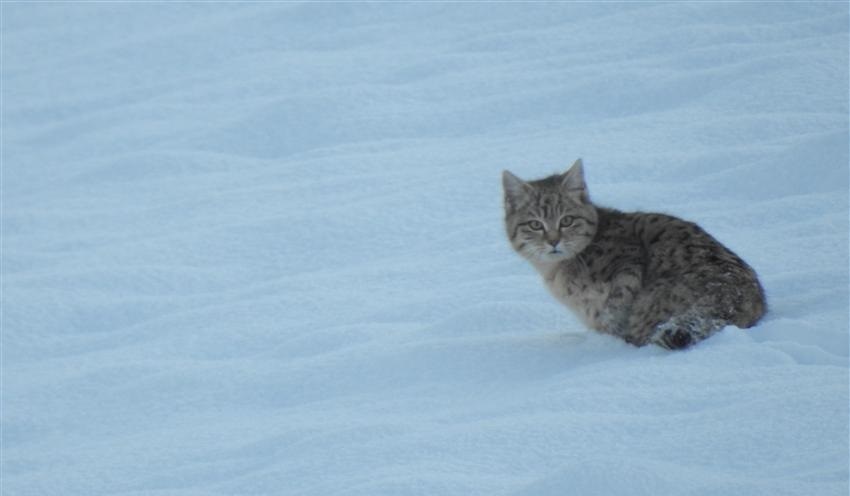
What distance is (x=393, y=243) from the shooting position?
9031 mm

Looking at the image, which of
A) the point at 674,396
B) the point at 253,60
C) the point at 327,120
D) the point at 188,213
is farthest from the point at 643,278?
the point at 253,60

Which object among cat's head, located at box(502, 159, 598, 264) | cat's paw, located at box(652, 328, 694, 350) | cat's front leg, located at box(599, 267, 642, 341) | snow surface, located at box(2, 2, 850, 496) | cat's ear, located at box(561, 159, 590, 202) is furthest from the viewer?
cat's ear, located at box(561, 159, 590, 202)

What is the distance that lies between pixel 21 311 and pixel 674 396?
16.0ft

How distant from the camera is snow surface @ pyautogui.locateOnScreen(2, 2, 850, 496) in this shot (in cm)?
491

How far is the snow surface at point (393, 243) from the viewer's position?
16.1 feet

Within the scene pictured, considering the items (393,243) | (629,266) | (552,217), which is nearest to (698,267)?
(629,266)

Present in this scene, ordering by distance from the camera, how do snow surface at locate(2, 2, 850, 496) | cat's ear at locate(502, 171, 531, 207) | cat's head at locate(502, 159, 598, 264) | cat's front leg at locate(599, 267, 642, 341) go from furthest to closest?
cat's ear at locate(502, 171, 531, 207)
cat's head at locate(502, 159, 598, 264)
cat's front leg at locate(599, 267, 642, 341)
snow surface at locate(2, 2, 850, 496)

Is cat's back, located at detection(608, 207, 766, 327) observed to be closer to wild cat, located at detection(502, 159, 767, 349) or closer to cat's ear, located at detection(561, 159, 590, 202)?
wild cat, located at detection(502, 159, 767, 349)

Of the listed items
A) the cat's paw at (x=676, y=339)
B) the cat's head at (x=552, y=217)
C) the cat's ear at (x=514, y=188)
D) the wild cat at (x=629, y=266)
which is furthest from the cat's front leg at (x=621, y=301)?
the cat's ear at (x=514, y=188)

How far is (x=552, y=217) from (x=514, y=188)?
0.31 m

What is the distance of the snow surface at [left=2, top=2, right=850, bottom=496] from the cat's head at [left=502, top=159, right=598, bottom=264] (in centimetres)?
42

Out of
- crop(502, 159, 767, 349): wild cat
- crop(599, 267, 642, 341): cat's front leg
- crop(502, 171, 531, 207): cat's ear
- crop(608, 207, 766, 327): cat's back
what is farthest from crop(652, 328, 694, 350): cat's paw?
crop(502, 171, 531, 207): cat's ear

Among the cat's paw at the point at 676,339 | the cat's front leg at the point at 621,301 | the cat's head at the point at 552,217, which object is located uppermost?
the cat's head at the point at 552,217

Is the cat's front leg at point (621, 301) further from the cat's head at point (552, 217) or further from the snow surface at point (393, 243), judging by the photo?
the cat's head at point (552, 217)
